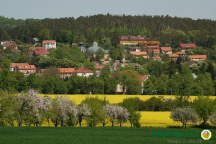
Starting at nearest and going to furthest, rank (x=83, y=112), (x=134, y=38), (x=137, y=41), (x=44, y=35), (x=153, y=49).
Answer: (x=83, y=112) < (x=153, y=49) < (x=44, y=35) < (x=137, y=41) < (x=134, y=38)

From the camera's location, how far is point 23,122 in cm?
4138

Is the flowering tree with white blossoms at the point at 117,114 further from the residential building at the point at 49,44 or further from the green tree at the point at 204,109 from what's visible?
the residential building at the point at 49,44

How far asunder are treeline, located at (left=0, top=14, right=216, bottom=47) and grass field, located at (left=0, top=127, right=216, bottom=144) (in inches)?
3776

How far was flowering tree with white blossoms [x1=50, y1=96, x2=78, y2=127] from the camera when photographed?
40.5 metres

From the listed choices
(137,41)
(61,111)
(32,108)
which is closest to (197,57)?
(137,41)

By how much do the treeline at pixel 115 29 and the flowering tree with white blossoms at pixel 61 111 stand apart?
89.8 m

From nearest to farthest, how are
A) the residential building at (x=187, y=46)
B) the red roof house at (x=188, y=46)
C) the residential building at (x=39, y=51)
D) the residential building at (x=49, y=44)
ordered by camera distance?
the residential building at (x=39, y=51), the residential building at (x=49, y=44), the residential building at (x=187, y=46), the red roof house at (x=188, y=46)

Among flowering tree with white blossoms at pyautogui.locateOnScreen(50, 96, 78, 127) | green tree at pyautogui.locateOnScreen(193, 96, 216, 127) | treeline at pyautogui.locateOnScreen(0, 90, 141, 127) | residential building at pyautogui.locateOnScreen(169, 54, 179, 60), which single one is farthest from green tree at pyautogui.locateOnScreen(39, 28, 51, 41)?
flowering tree with white blossoms at pyautogui.locateOnScreen(50, 96, 78, 127)

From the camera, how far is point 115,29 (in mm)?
150375

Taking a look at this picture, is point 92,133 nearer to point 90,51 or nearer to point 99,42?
point 90,51

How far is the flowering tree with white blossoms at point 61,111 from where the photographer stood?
133 ft

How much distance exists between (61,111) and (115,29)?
364 feet

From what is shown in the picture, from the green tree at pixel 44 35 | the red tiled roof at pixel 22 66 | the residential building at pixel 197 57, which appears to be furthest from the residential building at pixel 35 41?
the residential building at pixel 197 57

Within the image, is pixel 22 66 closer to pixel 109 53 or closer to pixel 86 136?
pixel 109 53
